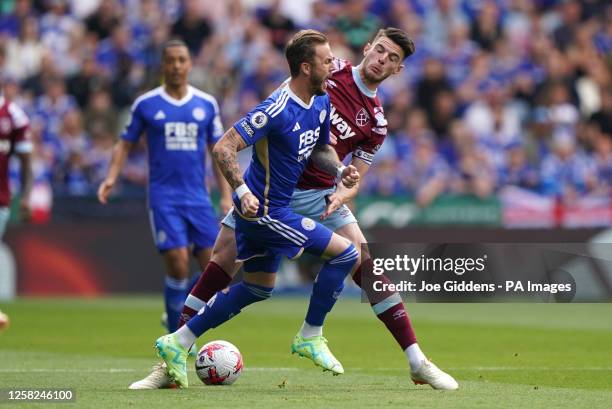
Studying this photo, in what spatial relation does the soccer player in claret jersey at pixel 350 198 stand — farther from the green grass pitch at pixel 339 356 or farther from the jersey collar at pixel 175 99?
the jersey collar at pixel 175 99

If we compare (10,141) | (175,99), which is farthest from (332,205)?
(10,141)

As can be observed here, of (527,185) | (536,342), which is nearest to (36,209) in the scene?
(527,185)

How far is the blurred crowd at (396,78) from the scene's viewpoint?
20734mm

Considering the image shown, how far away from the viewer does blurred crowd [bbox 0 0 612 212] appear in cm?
2073

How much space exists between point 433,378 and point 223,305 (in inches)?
57.6

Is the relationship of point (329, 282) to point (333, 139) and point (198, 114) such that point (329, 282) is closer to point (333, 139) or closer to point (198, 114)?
point (333, 139)

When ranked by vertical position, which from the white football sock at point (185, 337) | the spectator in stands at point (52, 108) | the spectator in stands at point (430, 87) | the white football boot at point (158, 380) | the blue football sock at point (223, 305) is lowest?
the white football boot at point (158, 380)

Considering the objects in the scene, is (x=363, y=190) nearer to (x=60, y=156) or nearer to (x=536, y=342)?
(x=60, y=156)

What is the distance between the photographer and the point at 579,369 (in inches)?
415

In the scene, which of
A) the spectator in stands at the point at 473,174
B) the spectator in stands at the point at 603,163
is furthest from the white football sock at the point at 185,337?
the spectator in stands at the point at 603,163

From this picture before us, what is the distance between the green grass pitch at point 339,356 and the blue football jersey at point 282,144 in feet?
4.28

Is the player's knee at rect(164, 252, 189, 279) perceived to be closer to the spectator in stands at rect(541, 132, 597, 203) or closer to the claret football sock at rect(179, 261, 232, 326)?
the claret football sock at rect(179, 261, 232, 326)

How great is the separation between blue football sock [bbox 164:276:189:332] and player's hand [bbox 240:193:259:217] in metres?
3.62

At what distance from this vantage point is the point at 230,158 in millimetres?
8453
